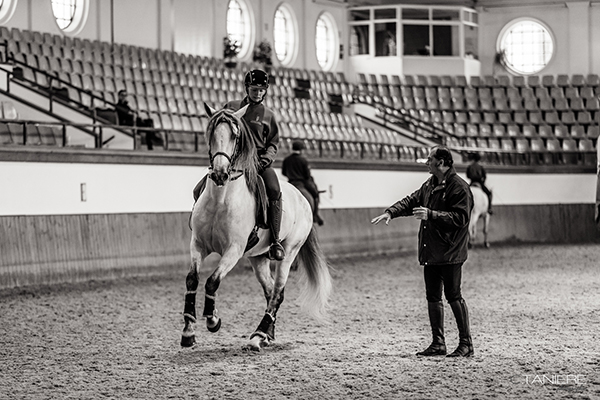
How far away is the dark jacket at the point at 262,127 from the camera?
8.83m

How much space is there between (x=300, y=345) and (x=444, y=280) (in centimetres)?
153

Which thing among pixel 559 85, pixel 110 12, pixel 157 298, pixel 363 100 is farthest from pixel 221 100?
pixel 559 85

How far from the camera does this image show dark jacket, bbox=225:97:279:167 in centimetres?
883

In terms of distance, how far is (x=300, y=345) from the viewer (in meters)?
8.76

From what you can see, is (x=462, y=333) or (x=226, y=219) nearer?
(x=462, y=333)

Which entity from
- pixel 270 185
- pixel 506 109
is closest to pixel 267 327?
pixel 270 185

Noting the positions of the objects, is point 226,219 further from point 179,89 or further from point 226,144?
point 179,89

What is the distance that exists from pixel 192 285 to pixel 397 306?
14.1 feet

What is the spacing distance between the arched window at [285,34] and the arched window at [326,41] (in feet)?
5.32

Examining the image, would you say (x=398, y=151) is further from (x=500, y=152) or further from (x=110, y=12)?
(x=110, y=12)

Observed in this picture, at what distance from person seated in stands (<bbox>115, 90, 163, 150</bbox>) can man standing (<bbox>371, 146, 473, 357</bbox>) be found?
8.99 meters

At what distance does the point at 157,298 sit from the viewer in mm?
12625

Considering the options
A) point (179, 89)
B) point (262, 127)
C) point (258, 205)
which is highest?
point (179, 89)

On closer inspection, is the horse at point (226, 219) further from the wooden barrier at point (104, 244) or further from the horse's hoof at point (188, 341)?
the wooden barrier at point (104, 244)
